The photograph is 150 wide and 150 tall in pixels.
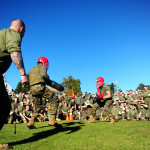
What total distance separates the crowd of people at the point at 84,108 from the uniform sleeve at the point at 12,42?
815 centimetres

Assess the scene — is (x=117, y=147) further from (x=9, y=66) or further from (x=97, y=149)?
(x=9, y=66)

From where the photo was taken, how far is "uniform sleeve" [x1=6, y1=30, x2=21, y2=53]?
2803mm

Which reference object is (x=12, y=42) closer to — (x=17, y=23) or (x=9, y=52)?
(x=9, y=52)

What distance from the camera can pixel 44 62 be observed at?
545 centimetres

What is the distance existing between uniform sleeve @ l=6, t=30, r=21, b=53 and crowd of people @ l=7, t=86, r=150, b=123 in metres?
8.15

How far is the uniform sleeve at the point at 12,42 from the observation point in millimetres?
2803

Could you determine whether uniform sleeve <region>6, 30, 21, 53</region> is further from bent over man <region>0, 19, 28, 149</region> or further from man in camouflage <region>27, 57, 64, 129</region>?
man in camouflage <region>27, 57, 64, 129</region>

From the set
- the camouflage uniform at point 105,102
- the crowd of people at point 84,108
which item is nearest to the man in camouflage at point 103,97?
the camouflage uniform at point 105,102

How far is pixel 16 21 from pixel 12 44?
0.65 meters

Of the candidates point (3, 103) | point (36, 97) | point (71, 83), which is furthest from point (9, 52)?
point (71, 83)

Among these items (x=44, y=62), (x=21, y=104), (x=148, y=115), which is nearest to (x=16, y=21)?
(x=44, y=62)

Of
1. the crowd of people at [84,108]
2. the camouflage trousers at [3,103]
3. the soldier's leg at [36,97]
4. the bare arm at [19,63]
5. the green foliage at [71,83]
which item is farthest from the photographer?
the green foliage at [71,83]

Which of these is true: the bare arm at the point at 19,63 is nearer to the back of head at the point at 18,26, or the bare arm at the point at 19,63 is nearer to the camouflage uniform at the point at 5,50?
the camouflage uniform at the point at 5,50

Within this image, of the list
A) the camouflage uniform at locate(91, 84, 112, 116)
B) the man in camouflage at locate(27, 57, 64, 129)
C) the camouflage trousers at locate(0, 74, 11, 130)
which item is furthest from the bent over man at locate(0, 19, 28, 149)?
the camouflage uniform at locate(91, 84, 112, 116)
